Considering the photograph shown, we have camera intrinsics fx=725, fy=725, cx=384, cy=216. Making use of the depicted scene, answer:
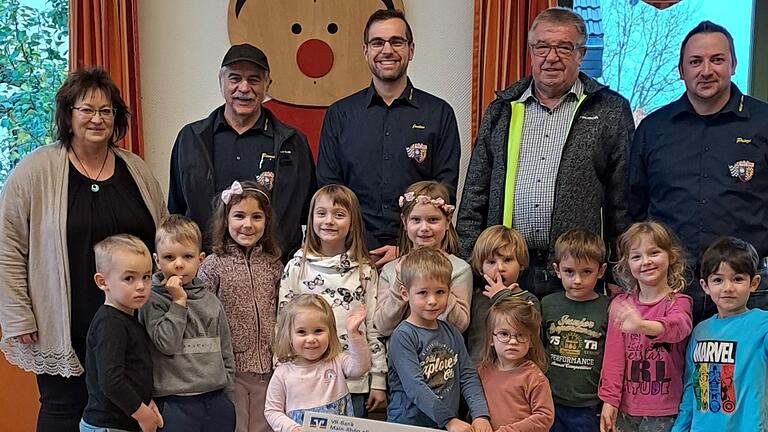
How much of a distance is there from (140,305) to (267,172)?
2.47ft

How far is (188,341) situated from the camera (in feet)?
7.35

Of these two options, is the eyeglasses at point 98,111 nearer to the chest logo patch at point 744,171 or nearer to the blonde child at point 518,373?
the blonde child at point 518,373

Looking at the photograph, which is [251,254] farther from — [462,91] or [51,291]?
[462,91]

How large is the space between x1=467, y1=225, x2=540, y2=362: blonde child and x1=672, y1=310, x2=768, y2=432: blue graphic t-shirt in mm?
550

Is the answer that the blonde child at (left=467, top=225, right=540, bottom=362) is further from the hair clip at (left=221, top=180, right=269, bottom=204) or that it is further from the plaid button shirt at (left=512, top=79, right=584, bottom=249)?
the hair clip at (left=221, top=180, right=269, bottom=204)

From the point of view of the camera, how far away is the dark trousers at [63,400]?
7.82 feet

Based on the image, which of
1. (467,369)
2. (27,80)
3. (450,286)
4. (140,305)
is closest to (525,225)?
(450,286)

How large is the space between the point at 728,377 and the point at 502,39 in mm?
1988

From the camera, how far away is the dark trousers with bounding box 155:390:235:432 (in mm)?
2191

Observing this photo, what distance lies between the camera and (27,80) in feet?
12.6

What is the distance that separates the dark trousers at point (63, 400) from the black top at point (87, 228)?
0.39 ft

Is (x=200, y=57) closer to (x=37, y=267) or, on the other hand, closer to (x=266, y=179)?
(x=266, y=179)

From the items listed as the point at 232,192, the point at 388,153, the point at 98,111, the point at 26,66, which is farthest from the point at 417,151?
the point at 26,66

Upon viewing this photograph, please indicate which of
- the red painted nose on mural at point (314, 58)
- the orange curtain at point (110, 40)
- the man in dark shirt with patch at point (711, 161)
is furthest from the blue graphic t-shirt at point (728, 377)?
the orange curtain at point (110, 40)
